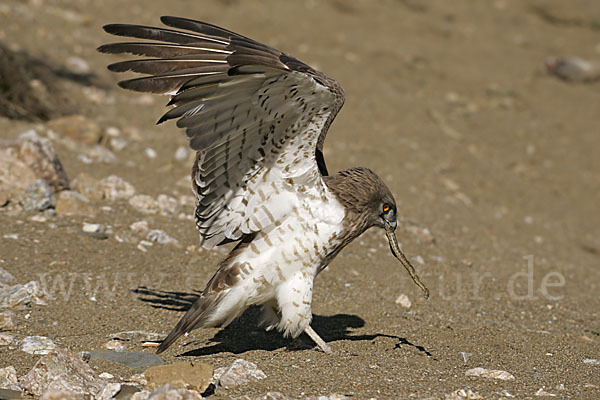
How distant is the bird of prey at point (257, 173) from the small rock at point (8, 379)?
895mm

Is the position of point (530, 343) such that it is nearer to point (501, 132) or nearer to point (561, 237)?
point (561, 237)

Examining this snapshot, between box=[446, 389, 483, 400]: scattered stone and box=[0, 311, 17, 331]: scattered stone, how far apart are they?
279cm

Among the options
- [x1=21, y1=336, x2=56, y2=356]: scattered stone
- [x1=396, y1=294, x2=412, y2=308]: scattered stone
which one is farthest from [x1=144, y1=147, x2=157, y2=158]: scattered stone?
[x1=21, y1=336, x2=56, y2=356]: scattered stone

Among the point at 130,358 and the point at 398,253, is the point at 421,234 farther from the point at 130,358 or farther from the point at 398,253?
the point at 130,358

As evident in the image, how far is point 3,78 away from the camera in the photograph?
7.99m

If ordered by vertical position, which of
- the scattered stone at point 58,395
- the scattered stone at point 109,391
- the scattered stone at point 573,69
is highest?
the scattered stone at point 58,395

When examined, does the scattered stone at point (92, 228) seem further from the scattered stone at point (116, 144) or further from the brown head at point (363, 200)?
the brown head at point (363, 200)

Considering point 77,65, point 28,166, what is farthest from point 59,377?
point 77,65

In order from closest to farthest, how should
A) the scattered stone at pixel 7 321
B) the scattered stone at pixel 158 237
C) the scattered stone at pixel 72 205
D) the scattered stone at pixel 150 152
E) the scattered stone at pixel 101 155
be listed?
the scattered stone at pixel 7 321 < the scattered stone at pixel 158 237 < the scattered stone at pixel 72 205 < the scattered stone at pixel 101 155 < the scattered stone at pixel 150 152

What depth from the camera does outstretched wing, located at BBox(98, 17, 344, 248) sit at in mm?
3879

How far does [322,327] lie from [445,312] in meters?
1.11

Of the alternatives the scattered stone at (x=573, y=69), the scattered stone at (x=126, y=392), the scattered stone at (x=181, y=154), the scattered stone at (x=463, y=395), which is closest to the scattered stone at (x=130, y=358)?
the scattered stone at (x=126, y=392)

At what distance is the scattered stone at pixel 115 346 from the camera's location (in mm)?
4523

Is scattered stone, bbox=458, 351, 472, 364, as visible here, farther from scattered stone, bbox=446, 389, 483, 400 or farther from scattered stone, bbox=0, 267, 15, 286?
scattered stone, bbox=0, 267, 15, 286
